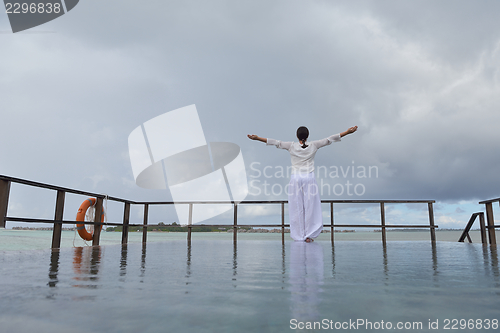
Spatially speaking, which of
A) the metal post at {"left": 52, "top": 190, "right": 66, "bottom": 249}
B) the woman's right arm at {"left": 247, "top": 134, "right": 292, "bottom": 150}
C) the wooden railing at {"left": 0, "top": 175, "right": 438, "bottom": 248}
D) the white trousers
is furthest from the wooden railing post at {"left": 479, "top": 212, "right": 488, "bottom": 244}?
the metal post at {"left": 52, "top": 190, "right": 66, "bottom": 249}

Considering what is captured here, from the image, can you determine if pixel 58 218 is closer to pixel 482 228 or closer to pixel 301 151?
pixel 301 151

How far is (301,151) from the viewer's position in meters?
4.65

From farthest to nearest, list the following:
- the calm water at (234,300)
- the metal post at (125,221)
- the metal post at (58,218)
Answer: the metal post at (125,221)
the metal post at (58,218)
the calm water at (234,300)

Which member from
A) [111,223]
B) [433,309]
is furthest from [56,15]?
[433,309]

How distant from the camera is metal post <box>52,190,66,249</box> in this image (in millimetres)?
3836

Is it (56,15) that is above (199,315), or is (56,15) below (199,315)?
above

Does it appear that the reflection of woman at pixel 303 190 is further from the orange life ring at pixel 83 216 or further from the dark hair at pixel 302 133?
the orange life ring at pixel 83 216

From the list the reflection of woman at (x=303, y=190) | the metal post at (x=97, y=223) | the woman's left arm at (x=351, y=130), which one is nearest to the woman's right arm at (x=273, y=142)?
the reflection of woman at (x=303, y=190)

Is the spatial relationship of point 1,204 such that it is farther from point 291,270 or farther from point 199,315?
point 199,315

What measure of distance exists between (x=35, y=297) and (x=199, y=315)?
608 mm

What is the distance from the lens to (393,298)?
3.14 ft

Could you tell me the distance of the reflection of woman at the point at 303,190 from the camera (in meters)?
4.64

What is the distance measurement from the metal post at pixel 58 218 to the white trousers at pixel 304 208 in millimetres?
3146

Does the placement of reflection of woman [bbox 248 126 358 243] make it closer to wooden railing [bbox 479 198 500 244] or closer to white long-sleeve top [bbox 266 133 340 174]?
white long-sleeve top [bbox 266 133 340 174]
